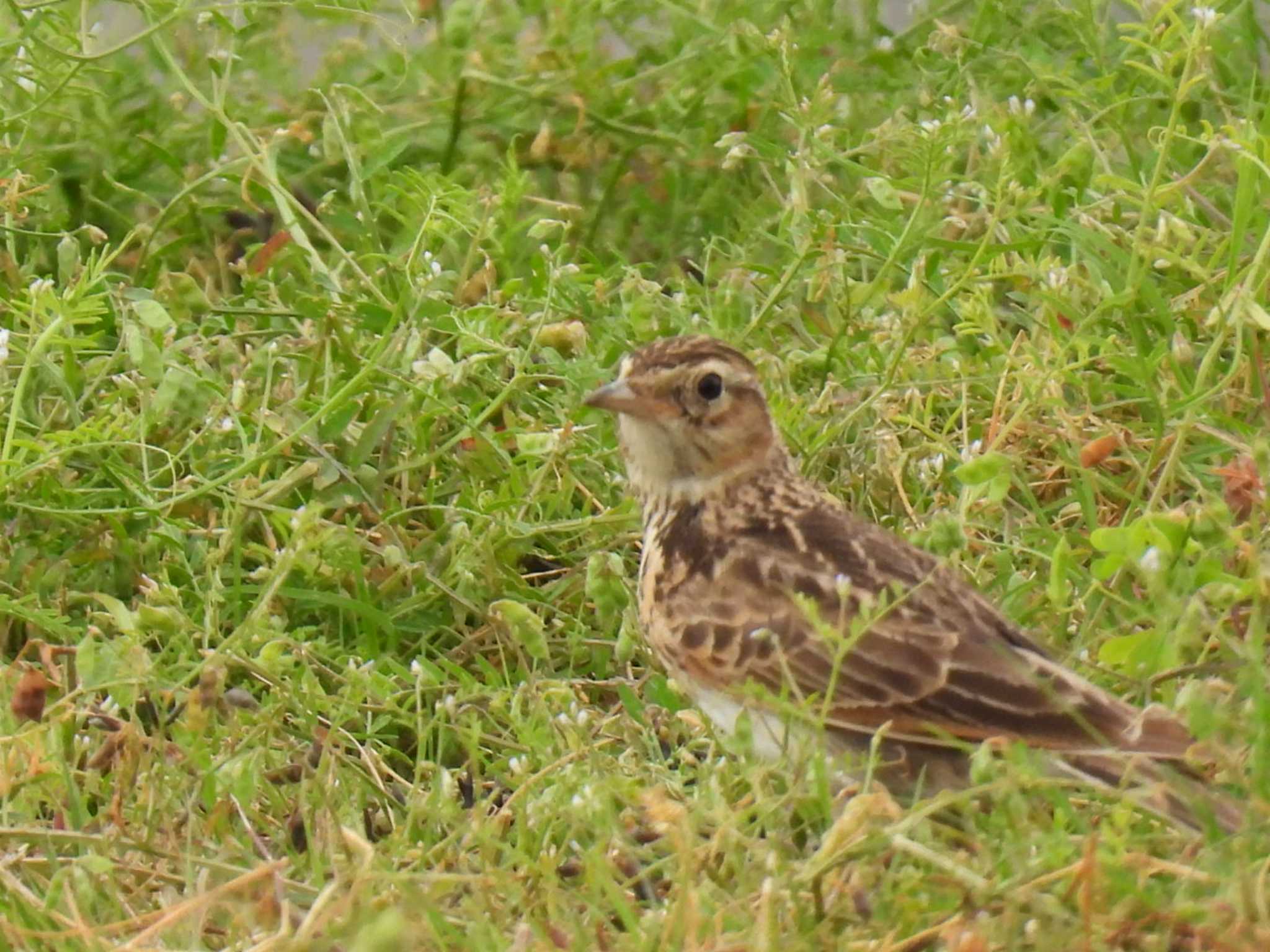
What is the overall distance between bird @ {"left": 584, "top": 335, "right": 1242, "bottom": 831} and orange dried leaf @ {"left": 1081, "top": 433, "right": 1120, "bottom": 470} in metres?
0.48

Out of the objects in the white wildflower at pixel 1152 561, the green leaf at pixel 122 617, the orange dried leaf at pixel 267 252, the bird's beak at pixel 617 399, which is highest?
the white wildflower at pixel 1152 561

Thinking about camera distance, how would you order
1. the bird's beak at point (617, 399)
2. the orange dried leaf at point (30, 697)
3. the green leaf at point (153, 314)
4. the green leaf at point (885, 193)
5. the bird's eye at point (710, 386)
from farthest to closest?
the green leaf at point (885, 193) → the green leaf at point (153, 314) → the bird's eye at point (710, 386) → the bird's beak at point (617, 399) → the orange dried leaf at point (30, 697)

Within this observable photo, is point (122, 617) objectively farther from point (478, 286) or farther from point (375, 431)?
point (478, 286)

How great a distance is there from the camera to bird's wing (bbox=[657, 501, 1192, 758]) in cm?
461

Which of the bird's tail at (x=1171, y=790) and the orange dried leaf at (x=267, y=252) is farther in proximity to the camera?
the orange dried leaf at (x=267, y=252)

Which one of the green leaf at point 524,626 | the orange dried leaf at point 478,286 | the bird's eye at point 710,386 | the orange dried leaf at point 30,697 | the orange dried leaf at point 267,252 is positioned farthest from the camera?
the orange dried leaf at point 267,252

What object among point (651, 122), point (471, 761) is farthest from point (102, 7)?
point (471, 761)

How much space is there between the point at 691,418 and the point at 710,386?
0.09m

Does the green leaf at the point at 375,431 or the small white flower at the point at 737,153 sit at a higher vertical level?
the small white flower at the point at 737,153

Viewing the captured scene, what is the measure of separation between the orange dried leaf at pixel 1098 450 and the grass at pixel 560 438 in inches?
0.6

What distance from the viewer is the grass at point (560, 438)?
13.8 feet

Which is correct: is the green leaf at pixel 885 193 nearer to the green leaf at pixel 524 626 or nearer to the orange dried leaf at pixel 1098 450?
the orange dried leaf at pixel 1098 450

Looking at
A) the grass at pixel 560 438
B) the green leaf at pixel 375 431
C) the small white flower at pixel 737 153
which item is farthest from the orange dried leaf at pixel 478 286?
the small white flower at pixel 737 153

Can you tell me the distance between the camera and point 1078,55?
7691mm
